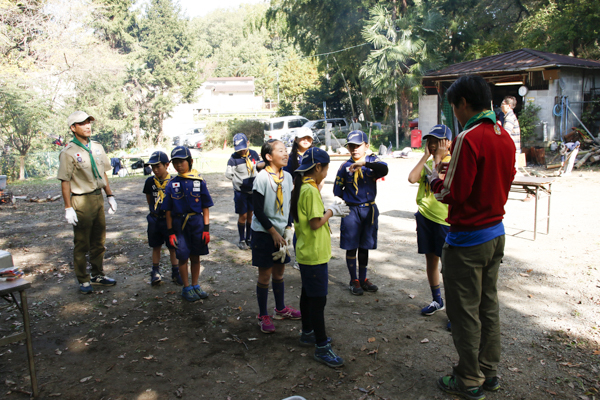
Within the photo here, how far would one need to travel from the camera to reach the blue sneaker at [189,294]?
4.91m

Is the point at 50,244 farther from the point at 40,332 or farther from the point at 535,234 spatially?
the point at 535,234

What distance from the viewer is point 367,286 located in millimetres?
5020

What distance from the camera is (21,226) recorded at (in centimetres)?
884

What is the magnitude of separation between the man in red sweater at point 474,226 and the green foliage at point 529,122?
15.1 metres

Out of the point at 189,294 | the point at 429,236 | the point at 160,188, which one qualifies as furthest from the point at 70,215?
the point at 429,236

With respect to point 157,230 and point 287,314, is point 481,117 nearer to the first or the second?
point 287,314

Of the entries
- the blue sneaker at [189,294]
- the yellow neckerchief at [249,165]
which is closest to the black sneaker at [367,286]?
the blue sneaker at [189,294]

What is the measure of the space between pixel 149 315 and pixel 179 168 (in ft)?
5.37

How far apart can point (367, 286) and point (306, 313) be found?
1414mm

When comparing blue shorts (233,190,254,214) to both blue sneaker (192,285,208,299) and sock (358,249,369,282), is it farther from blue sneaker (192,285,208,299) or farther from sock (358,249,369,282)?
sock (358,249,369,282)

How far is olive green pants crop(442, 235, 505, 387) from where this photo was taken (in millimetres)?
2842

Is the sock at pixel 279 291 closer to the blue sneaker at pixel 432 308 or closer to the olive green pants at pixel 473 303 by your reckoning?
the blue sneaker at pixel 432 308

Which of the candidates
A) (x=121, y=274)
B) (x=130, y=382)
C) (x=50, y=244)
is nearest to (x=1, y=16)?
(x=50, y=244)

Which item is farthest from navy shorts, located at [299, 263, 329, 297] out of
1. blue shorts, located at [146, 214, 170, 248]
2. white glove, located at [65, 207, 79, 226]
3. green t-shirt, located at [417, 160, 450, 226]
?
white glove, located at [65, 207, 79, 226]
